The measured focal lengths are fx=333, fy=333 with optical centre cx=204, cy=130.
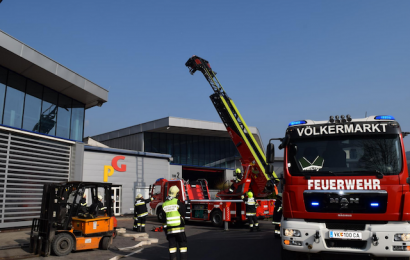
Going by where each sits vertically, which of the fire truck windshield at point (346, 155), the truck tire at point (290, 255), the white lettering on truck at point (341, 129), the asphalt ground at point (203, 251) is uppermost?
the white lettering on truck at point (341, 129)

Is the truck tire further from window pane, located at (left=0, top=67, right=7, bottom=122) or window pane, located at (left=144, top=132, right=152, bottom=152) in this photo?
window pane, located at (left=144, top=132, right=152, bottom=152)

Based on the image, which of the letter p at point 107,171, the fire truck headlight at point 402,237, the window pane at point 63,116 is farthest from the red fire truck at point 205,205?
the fire truck headlight at point 402,237

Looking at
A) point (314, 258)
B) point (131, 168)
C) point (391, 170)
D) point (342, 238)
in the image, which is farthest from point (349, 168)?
point (131, 168)

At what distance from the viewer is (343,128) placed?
6887mm

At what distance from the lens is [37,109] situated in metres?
16.8

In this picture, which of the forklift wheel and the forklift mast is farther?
the forklift mast

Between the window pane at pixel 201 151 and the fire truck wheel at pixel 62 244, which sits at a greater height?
the window pane at pixel 201 151

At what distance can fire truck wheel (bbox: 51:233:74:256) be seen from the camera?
903 centimetres

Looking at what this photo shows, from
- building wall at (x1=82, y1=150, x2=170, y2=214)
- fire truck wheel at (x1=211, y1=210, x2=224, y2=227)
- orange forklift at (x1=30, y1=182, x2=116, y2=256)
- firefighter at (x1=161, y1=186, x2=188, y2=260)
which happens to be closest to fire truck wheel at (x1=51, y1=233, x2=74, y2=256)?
orange forklift at (x1=30, y1=182, x2=116, y2=256)

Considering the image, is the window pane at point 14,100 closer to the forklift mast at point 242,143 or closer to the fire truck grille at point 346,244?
the forklift mast at point 242,143

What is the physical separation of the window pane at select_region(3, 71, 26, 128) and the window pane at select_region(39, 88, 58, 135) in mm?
1440

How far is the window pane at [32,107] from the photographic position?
16.1 meters

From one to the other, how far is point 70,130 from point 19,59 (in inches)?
220

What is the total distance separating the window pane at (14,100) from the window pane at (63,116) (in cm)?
261
